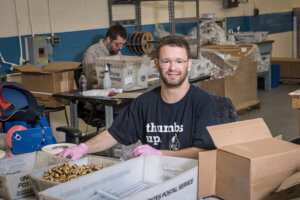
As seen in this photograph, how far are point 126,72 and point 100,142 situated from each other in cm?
173

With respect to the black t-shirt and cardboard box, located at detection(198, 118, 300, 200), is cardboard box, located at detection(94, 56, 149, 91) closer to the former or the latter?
the black t-shirt

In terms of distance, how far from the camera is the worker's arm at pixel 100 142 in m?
2.21

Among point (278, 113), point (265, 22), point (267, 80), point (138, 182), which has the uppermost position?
point (265, 22)

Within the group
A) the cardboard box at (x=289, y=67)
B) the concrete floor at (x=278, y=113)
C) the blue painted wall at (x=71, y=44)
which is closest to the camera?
the blue painted wall at (x=71, y=44)

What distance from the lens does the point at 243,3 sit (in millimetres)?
7883

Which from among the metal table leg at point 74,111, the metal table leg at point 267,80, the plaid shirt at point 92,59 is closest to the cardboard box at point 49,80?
the metal table leg at point 74,111

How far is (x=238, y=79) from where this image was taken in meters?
5.81

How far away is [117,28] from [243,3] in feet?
12.9

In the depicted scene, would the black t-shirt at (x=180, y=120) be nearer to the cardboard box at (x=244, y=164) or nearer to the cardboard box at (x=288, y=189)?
the cardboard box at (x=244, y=164)

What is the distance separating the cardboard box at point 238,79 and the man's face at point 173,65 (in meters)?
3.47

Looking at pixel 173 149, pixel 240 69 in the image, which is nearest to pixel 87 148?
pixel 173 149

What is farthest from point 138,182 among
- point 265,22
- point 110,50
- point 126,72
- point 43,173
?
point 265,22

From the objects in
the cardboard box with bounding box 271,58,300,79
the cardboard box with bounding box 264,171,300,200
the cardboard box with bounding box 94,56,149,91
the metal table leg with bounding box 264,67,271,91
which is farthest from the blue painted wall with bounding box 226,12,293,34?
the cardboard box with bounding box 264,171,300,200

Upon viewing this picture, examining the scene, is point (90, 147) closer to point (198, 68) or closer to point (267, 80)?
point (198, 68)
